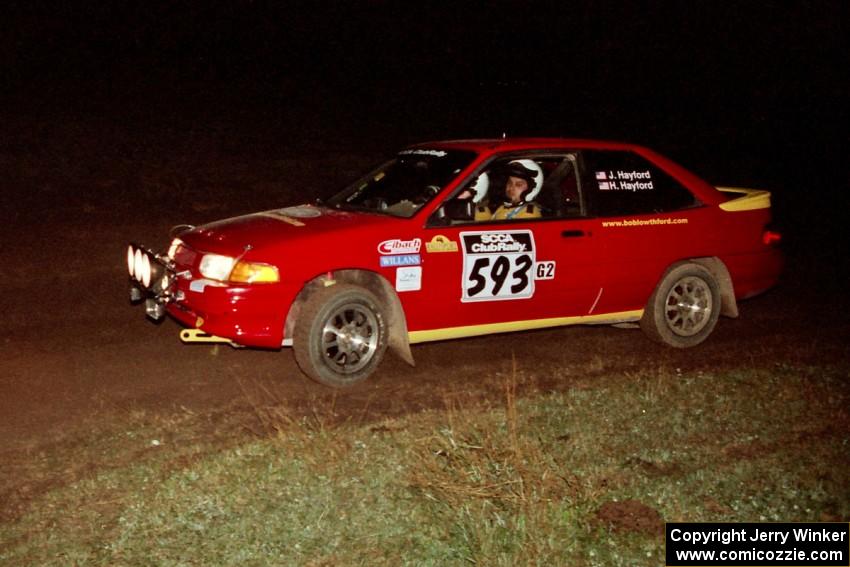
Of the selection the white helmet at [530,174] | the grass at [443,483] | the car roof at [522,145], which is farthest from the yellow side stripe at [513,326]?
the car roof at [522,145]

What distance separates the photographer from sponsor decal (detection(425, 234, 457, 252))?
253 inches

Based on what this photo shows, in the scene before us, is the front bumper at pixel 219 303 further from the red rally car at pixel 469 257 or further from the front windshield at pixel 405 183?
the front windshield at pixel 405 183

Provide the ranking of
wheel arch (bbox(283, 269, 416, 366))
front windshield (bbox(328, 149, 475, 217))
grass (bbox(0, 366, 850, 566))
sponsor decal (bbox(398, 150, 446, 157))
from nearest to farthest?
1. grass (bbox(0, 366, 850, 566))
2. wheel arch (bbox(283, 269, 416, 366))
3. front windshield (bbox(328, 149, 475, 217))
4. sponsor decal (bbox(398, 150, 446, 157))

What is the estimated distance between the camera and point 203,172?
45.9 ft

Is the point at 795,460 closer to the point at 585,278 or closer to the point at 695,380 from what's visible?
the point at 695,380

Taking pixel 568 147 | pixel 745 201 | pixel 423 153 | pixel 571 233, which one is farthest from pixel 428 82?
pixel 571 233

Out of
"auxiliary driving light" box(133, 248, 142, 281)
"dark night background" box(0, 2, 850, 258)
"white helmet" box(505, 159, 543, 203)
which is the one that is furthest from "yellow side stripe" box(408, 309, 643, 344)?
"dark night background" box(0, 2, 850, 258)

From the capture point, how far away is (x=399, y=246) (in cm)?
634

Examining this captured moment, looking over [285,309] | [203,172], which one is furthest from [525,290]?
[203,172]

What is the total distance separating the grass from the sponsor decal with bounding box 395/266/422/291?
833 mm

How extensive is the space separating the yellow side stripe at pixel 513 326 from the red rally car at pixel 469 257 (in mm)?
11

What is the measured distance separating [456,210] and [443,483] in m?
2.43

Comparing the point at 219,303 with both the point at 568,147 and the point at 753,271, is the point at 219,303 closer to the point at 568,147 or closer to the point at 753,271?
the point at 568,147

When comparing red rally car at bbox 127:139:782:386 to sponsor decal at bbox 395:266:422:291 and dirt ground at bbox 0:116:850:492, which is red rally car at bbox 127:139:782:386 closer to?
Answer: sponsor decal at bbox 395:266:422:291
